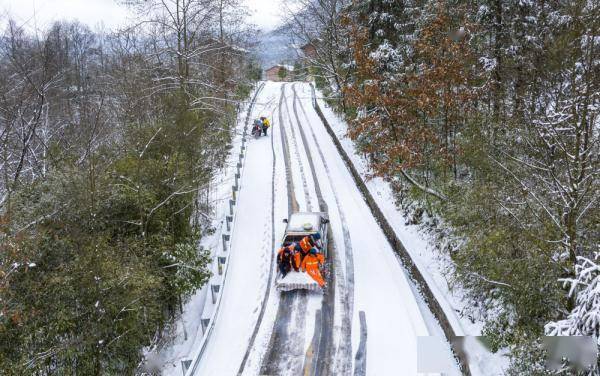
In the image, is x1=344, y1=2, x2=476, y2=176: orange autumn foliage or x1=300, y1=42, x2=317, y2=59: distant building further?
x1=300, y1=42, x2=317, y2=59: distant building

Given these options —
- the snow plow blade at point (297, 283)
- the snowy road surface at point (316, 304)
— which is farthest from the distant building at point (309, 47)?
the snow plow blade at point (297, 283)

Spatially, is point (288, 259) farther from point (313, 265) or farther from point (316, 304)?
point (316, 304)

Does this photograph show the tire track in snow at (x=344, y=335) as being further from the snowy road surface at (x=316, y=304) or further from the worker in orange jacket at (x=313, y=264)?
the worker in orange jacket at (x=313, y=264)

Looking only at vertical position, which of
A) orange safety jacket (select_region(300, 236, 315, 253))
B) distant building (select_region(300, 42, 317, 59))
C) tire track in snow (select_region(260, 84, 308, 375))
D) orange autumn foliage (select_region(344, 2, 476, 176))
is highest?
distant building (select_region(300, 42, 317, 59))

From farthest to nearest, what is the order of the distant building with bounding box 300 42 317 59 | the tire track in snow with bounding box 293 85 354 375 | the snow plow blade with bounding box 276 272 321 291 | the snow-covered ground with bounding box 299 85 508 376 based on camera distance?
1. the distant building with bounding box 300 42 317 59
2. the snow plow blade with bounding box 276 272 321 291
3. the tire track in snow with bounding box 293 85 354 375
4. the snow-covered ground with bounding box 299 85 508 376

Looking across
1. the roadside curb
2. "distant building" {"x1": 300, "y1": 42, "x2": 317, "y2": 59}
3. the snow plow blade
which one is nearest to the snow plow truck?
the snow plow blade

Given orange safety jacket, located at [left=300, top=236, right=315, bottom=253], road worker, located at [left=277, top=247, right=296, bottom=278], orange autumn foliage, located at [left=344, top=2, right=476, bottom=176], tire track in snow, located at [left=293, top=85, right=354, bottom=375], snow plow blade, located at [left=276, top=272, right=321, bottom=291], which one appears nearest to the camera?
tire track in snow, located at [left=293, top=85, right=354, bottom=375]

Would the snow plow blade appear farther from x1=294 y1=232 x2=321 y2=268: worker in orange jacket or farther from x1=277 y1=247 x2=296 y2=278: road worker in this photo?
x1=294 y1=232 x2=321 y2=268: worker in orange jacket
